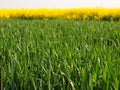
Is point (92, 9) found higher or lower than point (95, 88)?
lower

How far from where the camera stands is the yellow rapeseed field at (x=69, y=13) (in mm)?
19516

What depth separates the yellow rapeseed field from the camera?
19516 mm

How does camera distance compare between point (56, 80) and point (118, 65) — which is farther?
point (118, 65)

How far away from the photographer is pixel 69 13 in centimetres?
2156

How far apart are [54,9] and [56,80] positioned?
Result: 21568mm

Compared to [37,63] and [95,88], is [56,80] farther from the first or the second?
[37,63]

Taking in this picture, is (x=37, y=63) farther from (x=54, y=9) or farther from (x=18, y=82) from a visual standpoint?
(x=54, y=9)

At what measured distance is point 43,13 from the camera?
2208cm

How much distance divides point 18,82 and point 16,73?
7 centimetres

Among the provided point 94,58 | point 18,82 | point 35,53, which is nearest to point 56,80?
point 18,82

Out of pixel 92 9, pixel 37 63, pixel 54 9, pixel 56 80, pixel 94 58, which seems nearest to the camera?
pixel 56 80

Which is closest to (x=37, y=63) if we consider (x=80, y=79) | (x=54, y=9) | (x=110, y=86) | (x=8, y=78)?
(x=8, y=78)

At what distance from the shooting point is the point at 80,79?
150 cm

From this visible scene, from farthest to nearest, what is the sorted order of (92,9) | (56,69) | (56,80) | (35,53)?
(92,9) < (35,53) < (56,69) < (56,80)
